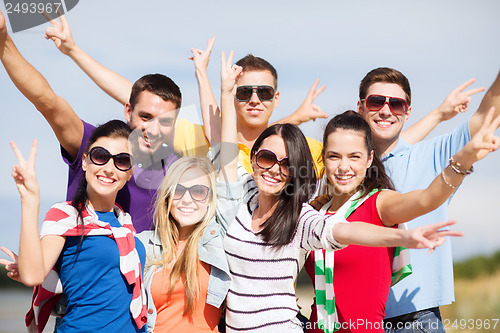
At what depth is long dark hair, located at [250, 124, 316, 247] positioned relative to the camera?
3301 mm

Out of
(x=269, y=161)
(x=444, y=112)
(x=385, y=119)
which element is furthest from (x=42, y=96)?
(x=444, y=112)

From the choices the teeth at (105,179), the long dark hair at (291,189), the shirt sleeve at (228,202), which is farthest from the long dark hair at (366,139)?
the teeth at (105,179)

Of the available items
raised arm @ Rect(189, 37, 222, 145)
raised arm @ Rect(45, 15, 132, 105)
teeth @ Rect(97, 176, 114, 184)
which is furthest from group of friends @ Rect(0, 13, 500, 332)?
raised arm @ Rect(45, 15, 132, 105)

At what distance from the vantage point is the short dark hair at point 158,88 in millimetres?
4422

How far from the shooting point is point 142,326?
3.35 metres

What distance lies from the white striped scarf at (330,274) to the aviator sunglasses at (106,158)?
1.41m

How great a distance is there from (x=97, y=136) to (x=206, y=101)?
3.40 feet

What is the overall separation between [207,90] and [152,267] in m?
1.55

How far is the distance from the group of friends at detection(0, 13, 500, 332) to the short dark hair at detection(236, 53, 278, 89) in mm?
741

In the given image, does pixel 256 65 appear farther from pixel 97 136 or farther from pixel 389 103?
pixel 97 136

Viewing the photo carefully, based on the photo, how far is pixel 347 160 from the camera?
3.46 meters

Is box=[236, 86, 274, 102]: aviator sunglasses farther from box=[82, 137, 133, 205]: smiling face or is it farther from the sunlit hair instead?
box=[82, 137, 133, 205]: smiling face

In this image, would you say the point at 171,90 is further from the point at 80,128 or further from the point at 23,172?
the point at 23,172

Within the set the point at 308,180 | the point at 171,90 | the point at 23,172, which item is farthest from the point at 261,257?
the point at 171,90
